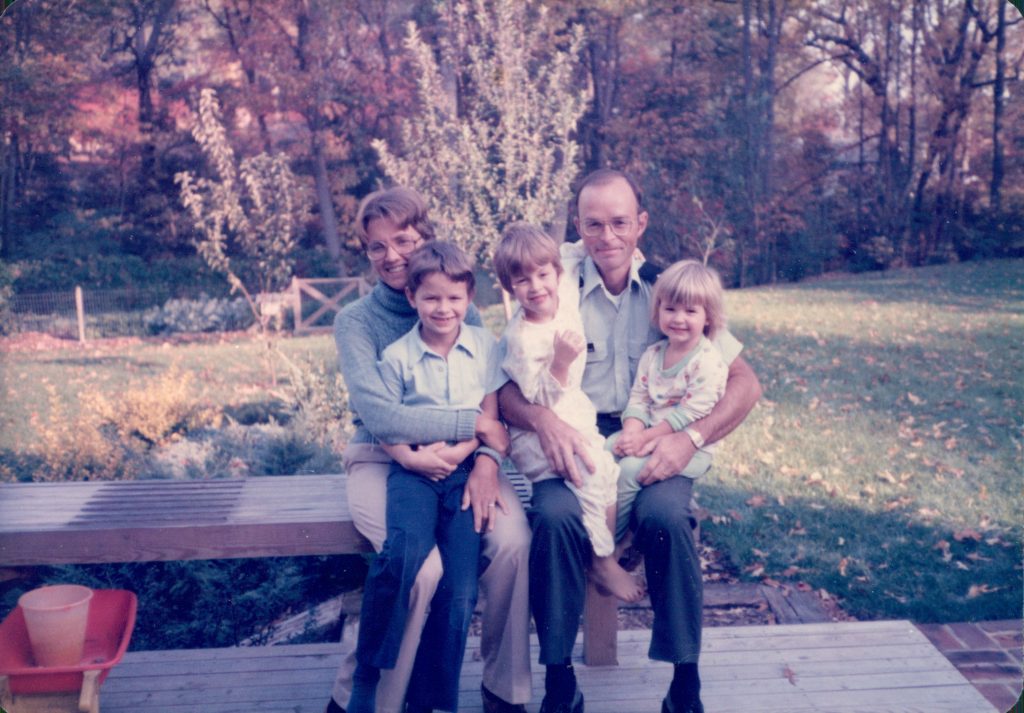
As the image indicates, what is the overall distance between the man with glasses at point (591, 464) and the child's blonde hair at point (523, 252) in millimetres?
357

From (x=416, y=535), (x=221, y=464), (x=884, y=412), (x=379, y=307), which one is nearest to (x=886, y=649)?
(x=416, y=535)

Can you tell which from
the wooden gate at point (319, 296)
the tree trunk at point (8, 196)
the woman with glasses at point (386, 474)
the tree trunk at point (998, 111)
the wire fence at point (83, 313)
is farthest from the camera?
the tree trunk at point (998, 111)

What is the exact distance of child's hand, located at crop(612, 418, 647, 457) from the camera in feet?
9.14

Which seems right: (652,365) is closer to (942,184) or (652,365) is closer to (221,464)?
(221,464)

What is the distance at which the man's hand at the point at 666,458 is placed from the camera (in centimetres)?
271

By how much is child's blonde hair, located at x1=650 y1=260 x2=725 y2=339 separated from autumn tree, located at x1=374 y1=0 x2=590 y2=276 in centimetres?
456

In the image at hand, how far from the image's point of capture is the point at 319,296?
15.4 m

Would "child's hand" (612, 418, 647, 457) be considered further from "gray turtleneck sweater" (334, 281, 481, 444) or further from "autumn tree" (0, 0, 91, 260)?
"autumn tree" (0, 0, 91, 260)

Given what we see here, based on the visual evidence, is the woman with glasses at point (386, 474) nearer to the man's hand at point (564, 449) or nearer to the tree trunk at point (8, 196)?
the man's hand at point (564, 449)

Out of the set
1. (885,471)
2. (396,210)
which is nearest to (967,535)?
(885,471)

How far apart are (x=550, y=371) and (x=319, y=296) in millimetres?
13160

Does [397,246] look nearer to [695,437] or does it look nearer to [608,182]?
[608,182]

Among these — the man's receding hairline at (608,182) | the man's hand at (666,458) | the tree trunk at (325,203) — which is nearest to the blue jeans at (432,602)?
the man's hand at (666,458)

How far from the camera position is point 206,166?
1941 centimetres
